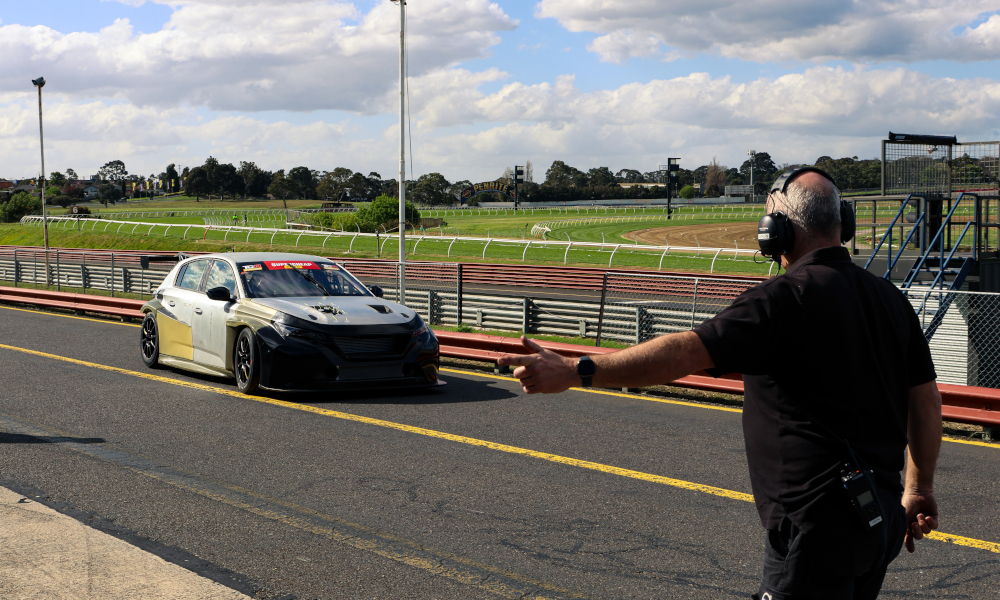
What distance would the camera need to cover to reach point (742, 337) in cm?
237

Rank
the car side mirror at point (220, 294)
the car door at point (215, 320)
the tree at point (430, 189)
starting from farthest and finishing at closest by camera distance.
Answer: the tree at point (430, 189) < the car door at point (215, 320) < the car side mirror at point (220, 294)

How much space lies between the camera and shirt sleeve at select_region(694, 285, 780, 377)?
2.36 m

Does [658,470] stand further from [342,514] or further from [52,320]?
[52,320]

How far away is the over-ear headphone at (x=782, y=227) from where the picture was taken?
8.56 feet

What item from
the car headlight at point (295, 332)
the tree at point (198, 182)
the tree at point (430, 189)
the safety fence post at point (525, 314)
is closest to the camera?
the car headlight at point (295, 332)

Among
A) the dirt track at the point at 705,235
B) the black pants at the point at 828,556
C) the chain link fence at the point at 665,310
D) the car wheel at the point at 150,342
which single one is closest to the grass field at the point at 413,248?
the chain link fence at the point at 665,310

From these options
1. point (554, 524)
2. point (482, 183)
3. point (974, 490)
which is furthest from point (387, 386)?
point (482, 183)

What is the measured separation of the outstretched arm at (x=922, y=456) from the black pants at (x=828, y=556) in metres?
0.30

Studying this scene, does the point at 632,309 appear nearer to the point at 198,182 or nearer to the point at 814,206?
the point at 814,206

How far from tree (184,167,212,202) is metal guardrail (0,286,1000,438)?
15369 cm

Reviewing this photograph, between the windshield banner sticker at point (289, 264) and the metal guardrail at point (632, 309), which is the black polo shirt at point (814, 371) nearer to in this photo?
the metal guardrail at point (632, 309)

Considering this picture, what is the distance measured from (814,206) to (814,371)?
1.56 feet

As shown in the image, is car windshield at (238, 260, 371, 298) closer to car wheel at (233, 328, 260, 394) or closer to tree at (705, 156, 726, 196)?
car wheel at (233, 328, 260, 394)

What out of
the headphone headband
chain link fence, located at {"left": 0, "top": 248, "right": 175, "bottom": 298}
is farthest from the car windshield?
chain link fence, located at {"left": 0, "top": 248, "right": 175, "bottom": 298}
